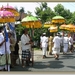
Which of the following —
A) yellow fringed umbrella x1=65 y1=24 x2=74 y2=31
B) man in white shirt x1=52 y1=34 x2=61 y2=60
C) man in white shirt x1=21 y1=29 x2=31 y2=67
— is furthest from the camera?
yellow fringed umbrella x1=65 y1=24 x2=74 y2=31

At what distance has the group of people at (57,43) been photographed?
13.3 m

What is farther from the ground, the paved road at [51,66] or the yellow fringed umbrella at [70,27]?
the yellow fringed umbrella at [70,27]

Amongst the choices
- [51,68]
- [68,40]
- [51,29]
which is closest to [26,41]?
[51,68]

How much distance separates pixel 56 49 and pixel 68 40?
3039 millimetres

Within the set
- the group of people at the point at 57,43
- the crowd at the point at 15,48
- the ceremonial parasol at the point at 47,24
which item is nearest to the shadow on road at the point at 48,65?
the crowd at the point at 15,48

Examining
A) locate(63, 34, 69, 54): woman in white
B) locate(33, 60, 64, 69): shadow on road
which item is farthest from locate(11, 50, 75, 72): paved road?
locate(63, 34, 69, 54): woman in white

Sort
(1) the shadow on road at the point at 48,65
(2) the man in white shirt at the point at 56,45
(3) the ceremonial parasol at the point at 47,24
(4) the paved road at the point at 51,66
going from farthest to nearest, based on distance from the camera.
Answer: (3) the ceremonial parasol at the point at 47,24 < (2) the man in white shirt at the point at 56,45 < (1) the shadow on road at the point at 48,65 < (4) the paved road at the point at 51,66

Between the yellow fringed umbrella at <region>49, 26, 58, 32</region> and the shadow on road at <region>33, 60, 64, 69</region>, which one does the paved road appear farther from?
the yellow fringed umbrella at <region>49, 26, 58, 32</region>

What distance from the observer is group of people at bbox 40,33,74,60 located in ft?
43.5

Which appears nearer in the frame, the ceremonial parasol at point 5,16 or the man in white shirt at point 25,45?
the ceremonial parasol at point 5,16

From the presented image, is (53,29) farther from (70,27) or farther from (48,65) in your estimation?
(48,65)

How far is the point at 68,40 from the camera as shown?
16219mm

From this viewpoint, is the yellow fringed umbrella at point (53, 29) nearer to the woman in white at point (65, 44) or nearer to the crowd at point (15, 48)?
the crowd at point (15, 48)

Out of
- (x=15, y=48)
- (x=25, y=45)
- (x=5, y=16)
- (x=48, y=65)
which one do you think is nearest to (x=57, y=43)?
(x=48, y=65)
